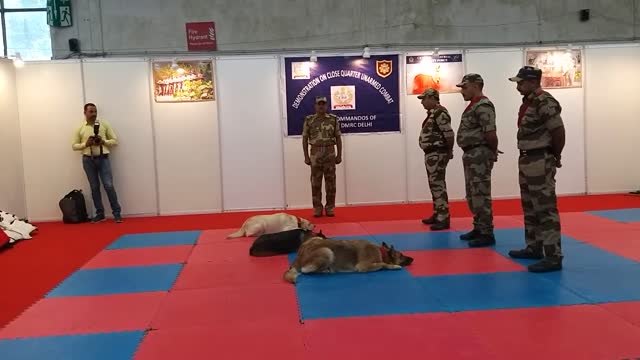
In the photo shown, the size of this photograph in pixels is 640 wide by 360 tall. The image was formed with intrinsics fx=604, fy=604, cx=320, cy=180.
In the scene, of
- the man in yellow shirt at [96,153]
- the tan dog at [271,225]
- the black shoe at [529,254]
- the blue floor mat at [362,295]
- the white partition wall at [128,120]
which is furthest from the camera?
the white partition wall at [128,120]

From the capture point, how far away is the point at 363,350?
3.89 metres

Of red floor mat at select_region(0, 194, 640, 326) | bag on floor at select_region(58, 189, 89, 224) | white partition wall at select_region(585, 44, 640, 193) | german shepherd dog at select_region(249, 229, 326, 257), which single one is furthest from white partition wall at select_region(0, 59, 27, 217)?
white partition wall at select_region(585, 44, 640, 193)

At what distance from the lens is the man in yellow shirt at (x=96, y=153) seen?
10.2m

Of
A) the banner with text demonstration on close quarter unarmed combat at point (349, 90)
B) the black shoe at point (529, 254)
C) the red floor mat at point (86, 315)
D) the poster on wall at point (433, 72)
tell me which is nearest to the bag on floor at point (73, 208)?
the banner with text demonstration on close quarter unarmed combat at point (349, 90)

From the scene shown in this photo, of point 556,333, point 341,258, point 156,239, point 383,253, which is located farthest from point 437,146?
point 556,333

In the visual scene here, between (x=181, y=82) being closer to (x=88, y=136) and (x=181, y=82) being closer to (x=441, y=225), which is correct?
(x=88, y=136)

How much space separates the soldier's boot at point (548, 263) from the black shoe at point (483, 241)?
1.20 m

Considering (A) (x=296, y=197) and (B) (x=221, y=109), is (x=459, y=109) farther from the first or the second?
(B) (x=221, y=109)

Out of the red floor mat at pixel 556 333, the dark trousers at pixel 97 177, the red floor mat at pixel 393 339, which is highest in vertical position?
the dark trousers at pixel 97 177

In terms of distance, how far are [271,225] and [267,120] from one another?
11.4 feet

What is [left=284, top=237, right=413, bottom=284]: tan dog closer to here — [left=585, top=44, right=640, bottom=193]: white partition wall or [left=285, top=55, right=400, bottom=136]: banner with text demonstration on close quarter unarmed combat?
[left=285, top=55, right=400, bottom=136]: banner with text demonstration on close quarter unarmed combat

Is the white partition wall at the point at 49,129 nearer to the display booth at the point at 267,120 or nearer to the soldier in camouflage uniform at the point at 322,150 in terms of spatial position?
the display booth at the point at 267,120

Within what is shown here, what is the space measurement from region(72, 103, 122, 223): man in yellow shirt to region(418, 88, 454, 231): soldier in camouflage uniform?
17.8 feet

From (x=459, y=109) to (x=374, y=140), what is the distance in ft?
5.62
